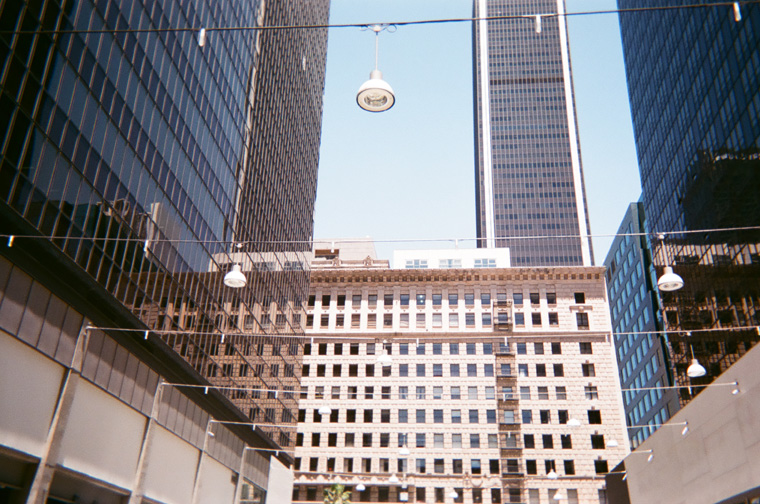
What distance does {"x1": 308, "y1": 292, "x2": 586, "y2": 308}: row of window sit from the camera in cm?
9188

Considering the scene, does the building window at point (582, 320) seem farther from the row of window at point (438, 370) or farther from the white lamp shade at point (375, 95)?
the white lamp shade at point (375, 95)

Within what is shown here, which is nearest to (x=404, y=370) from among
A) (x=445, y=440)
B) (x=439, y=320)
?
(x=439, y=320)

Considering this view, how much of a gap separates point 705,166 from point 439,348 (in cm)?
4203

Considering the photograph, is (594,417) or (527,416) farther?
(527,416)

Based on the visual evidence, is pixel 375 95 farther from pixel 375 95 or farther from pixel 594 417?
pixel 594 417

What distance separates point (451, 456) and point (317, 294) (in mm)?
29174

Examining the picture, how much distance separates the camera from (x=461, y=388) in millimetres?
87125

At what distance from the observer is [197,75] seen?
125 feet

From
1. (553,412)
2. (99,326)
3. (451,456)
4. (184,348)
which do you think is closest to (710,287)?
(553,412)

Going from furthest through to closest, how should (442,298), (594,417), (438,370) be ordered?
(442,298)
(438,370)
(594,417)

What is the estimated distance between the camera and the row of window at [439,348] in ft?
289

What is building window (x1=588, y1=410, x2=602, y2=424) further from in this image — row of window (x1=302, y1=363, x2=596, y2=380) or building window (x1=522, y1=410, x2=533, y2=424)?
building window (x1=522, y1=410, x2=533, y2=424)

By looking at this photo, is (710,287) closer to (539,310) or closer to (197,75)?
(539,310)

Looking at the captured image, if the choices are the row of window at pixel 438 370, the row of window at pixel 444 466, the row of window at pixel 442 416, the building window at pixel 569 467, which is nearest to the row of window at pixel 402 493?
the row of window at pixel 444 466
